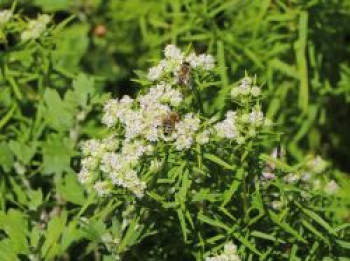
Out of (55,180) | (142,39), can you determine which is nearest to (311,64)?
(142,39)

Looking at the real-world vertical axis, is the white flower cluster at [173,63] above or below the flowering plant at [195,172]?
above

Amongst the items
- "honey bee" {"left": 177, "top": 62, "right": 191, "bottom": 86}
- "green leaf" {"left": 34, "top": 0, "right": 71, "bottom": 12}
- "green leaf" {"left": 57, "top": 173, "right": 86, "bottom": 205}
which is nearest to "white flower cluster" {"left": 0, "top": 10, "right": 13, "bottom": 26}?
"green leaf" {"left": 57, "top": 173, "right": 86, "bottom": 205}

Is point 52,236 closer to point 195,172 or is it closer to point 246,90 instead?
point 195,172

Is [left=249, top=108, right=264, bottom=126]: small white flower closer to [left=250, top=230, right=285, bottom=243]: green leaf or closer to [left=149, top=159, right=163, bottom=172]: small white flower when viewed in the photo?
[left=149, top=159, right=163, bottom=172]: small white flower

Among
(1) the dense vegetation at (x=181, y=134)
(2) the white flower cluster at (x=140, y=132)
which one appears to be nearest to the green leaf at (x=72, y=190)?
(1) the dense vegetation at (x=181, y=134)

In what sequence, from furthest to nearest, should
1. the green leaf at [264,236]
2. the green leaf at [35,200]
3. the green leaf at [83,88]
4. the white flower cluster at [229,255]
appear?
the green leaf at [83,88], the green leaf at [35,200], the green leaf at [264,236], the white flower cluster at [229,255]

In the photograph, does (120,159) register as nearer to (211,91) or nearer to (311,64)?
(211,91)

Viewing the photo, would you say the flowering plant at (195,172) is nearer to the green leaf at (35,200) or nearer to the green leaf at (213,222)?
the green leaf at (213,222)
